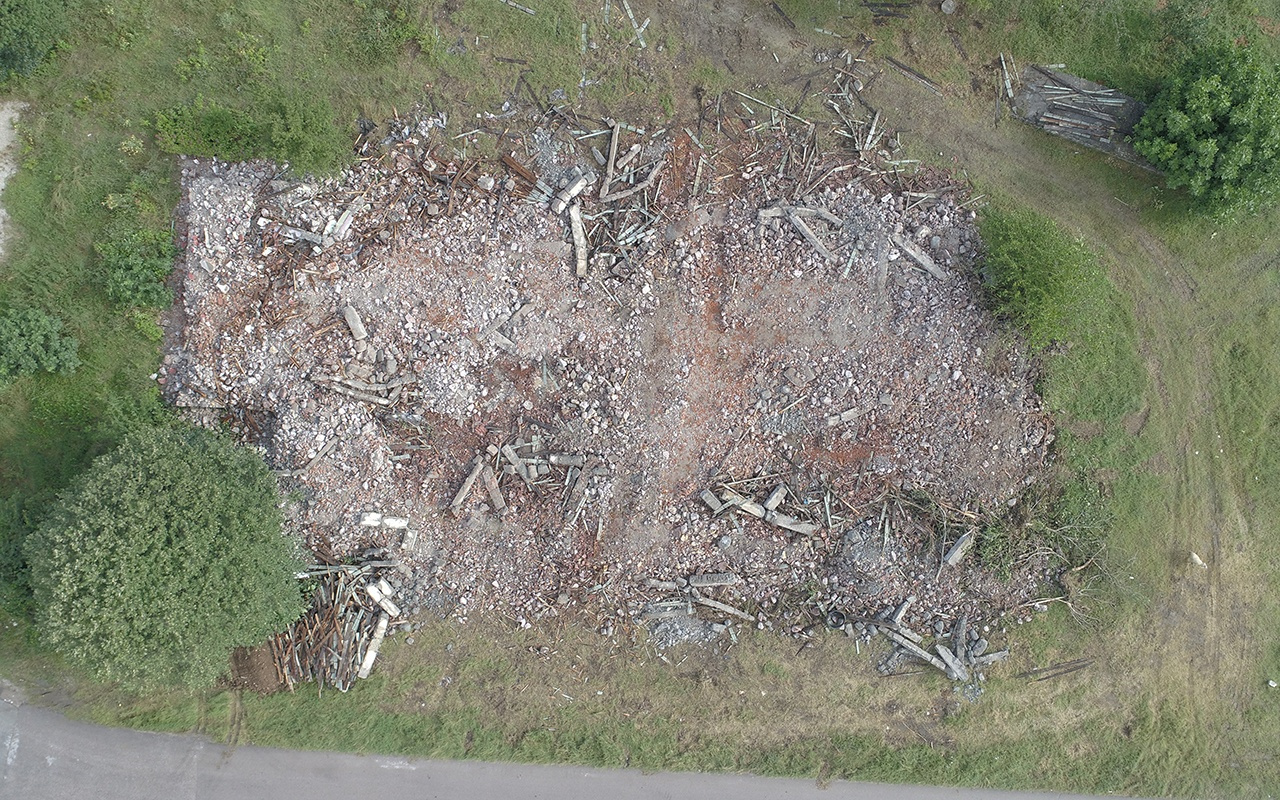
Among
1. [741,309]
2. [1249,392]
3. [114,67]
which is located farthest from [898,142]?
[114,67]

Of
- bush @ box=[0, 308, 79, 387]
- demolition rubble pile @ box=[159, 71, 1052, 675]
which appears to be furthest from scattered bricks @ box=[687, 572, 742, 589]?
bush @ box=[0, 308, 79, 387]

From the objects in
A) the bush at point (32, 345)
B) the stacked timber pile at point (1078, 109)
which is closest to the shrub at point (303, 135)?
the bush at point (32, 345)

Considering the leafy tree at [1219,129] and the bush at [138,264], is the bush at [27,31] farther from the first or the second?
the leafy tree at [1219,129]

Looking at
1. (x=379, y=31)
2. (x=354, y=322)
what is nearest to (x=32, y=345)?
(x=354, y=322)

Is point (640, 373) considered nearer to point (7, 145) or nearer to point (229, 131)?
point (229, 131)

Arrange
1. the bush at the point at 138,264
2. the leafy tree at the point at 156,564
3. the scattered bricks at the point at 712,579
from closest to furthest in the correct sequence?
the leafy tree at the point at 156,564
the bush at the point at 138,264
the scattered bricks at the point at 712,579

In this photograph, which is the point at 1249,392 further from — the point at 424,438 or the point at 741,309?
the point at 424,438
